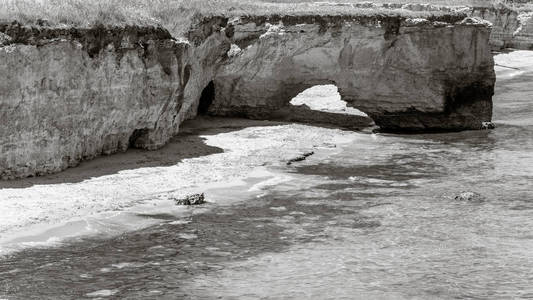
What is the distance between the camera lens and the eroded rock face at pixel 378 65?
32.8 metres

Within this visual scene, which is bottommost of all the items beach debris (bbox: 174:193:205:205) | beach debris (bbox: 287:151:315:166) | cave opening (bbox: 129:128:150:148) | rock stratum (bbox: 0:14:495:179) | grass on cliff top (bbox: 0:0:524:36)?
beach debris (bbox: 287:151:315:166)

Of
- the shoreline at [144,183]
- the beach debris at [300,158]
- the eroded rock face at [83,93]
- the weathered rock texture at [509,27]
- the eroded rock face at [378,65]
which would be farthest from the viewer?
the weathered rock texture at [509,27]

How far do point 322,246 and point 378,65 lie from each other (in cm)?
1819

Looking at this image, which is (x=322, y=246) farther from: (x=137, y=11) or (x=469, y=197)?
(x=137, y=11)

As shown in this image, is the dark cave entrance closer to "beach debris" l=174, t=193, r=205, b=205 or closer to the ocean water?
the ocean water

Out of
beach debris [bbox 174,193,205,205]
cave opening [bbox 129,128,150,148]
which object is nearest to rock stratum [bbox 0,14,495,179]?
cave opening [bbox 129,128,150,148]

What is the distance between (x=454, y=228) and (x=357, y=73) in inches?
648

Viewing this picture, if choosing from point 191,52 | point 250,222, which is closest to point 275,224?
point 250,222

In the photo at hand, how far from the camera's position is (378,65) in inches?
1312

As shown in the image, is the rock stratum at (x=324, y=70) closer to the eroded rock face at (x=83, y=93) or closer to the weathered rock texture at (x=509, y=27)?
the eroded rock face at (x=83, y=93)

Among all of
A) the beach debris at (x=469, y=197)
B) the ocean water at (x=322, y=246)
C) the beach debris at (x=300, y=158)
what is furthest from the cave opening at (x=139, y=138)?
the beach debris at (x=469, y=197)

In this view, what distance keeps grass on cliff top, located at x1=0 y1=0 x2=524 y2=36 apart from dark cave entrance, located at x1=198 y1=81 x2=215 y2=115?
3.72m

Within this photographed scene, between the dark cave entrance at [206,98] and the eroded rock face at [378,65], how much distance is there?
0.31 metres

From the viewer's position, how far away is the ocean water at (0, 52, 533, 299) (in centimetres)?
1377
